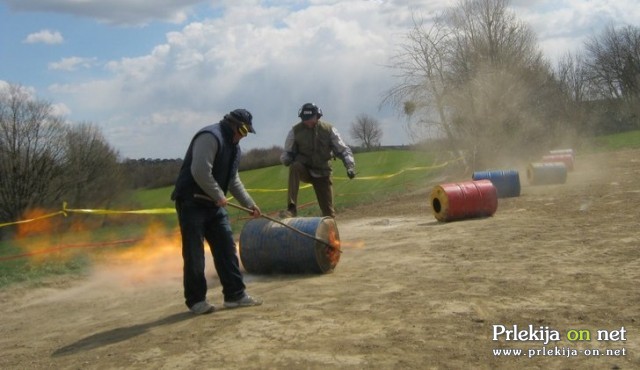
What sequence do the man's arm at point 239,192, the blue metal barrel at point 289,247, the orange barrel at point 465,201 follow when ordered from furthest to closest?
the orange barrel at point 465,201
the blue metal barrel at point 289,247
the man's arm at point 239,192

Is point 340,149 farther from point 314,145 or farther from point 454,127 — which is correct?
point 454,127

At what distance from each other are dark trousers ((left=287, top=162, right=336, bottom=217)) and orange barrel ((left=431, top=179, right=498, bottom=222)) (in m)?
2.97

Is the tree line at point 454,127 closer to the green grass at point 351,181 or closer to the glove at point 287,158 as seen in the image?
the green grass at point 351,181

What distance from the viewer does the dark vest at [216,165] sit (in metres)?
6.52

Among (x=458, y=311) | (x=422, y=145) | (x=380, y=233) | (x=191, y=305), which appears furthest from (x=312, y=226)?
(x=422, y=145)

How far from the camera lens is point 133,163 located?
46.6 meters

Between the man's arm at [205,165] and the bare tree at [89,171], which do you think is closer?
the man's arm at [205,165]

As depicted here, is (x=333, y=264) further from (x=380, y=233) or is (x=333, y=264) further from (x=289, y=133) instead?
(x=380, y=233)

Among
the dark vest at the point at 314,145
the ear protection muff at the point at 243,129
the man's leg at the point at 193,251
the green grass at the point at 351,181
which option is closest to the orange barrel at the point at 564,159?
the green grass at the point at 351,181

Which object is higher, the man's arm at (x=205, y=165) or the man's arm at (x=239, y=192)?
the man's arm at (x=205, y=165)

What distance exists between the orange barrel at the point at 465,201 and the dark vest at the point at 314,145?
322cm

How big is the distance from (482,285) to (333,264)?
211cm

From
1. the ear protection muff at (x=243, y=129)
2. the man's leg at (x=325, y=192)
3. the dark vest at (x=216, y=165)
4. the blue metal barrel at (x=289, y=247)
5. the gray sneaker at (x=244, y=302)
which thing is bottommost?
the gray sneaker at (x=244, y=302)

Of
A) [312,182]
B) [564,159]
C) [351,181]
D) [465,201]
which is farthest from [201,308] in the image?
[351,181]
